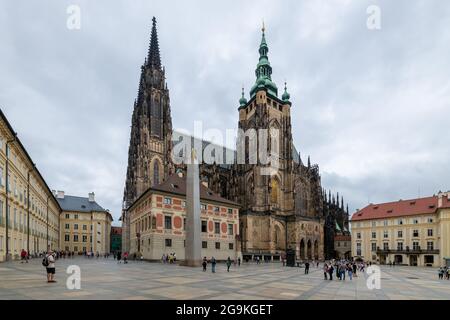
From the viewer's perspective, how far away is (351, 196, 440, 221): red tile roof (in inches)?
2454

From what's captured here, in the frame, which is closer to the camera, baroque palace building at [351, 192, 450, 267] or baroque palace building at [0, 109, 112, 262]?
baroque palace building at [0, 109, 112, 262]

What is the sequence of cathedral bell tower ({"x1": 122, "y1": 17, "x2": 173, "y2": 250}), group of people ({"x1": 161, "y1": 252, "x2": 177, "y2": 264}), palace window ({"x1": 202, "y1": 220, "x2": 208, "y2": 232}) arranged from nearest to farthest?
group of people ({"x1": 161, "y1": 252, "x2": 177, "y2": 264}) → palace window ({"x1": 202, "y1": 220, "x2": 208, "y2": 232}) → cathedral bell tower ({"x1": 122, "y1": 17, "x2": 173, "y2": 250})

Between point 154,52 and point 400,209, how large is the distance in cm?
7007

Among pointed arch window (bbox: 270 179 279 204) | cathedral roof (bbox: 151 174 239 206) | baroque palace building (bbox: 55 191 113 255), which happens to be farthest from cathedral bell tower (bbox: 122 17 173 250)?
pointed arch window (bbox: 270 179 279 204)

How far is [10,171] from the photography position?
104 feet

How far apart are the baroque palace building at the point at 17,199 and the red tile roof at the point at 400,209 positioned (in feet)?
204

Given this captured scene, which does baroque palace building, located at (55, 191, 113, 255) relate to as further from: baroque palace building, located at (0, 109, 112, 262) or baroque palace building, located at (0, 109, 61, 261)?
baroque palace building, located at (0, 109, 61, 261)

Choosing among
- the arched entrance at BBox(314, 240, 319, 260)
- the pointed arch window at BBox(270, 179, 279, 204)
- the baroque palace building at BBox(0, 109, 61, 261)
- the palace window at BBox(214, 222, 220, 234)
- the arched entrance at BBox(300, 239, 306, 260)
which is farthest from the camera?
the arched entrance at BBox(314, 240, 319, 260)

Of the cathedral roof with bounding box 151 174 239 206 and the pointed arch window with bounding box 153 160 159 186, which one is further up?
the pointed arch window with bounding box 153 160 159 186

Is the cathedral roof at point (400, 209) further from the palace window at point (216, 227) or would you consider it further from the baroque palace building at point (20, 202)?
the baroque palace building at point (20, 202)

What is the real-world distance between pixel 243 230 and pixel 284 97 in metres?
37.1

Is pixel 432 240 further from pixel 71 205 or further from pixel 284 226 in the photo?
pixel 71 205

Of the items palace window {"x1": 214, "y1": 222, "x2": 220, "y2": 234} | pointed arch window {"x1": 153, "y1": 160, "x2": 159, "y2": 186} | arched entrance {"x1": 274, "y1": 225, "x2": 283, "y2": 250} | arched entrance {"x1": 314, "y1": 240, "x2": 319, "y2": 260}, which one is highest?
pointed arch window {"x1": 153, "y1": 160, "x2": 159, "y2": 186}
